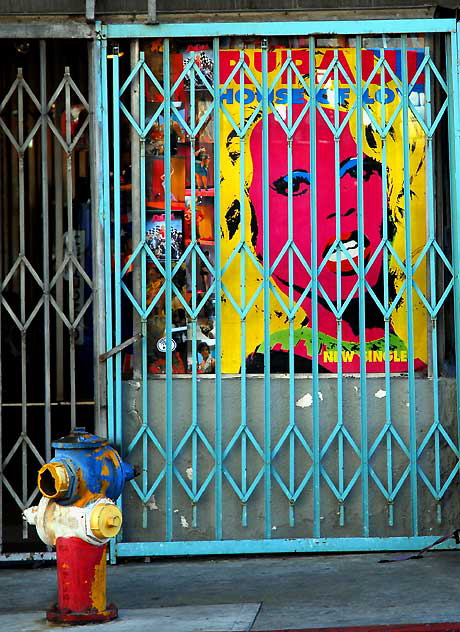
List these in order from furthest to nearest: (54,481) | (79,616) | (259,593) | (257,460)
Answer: (257,460), (259,593), (79,616), (54,481)

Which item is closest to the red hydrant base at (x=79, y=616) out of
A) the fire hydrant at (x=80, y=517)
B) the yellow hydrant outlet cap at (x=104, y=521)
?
the fire hydrant at (x=80, y=517)

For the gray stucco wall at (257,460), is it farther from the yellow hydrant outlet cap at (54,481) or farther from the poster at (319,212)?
the yellow hydrant outlet cap at (54,481)

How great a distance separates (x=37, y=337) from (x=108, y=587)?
1.80m

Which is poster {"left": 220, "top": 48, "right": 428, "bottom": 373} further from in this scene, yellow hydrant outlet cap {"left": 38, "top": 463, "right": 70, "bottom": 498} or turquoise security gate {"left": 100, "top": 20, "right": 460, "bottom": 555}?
yellow hydrant outlet cap {"left": 38, "top": 463, "right": 70, "bottom": 498}

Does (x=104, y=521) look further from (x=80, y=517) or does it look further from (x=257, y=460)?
(x=257, y=460)

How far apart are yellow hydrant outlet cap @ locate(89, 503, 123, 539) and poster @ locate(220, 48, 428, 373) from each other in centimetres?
198

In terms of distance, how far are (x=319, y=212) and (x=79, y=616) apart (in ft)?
10.4

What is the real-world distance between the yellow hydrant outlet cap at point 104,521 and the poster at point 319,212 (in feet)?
6.50

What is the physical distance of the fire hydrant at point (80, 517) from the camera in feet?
19.4

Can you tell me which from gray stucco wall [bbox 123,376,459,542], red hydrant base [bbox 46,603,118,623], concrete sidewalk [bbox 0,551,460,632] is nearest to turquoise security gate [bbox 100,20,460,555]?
gray stucco wall [bbox 123,376,459,542]

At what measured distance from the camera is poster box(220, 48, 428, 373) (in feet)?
25.2

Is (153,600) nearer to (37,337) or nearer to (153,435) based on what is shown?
(153,435)

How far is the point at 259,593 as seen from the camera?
6750mm

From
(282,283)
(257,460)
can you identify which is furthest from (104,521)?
(282,283)
